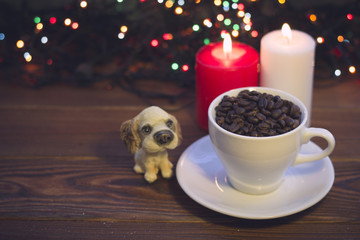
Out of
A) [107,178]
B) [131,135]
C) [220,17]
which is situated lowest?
[107,178]

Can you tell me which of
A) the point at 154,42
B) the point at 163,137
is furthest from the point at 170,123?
the point at 154,42

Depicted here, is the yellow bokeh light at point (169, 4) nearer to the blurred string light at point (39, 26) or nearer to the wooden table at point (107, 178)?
the wooden table at point (107, 178)

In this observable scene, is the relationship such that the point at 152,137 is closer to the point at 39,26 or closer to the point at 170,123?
the point at 170,123

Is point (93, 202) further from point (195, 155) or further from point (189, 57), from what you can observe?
point (189, 57)

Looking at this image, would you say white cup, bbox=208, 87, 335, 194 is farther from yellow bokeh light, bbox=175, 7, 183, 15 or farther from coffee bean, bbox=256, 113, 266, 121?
yellow bokeh light, bbox=175, 7, 183, 15

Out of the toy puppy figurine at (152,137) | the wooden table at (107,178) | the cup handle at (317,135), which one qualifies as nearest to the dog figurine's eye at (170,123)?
the toy puppy figurine at (152,137)

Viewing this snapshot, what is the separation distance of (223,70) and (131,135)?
246 millimetres

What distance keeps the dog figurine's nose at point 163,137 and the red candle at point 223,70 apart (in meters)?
0.21

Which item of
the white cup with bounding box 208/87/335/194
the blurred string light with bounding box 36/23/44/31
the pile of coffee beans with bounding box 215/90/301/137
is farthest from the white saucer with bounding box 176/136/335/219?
the blurred string light with bounding box 36/23/44/31

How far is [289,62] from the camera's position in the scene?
988 millimetres

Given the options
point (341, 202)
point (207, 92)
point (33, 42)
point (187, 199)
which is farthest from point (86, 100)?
point (341, 202)

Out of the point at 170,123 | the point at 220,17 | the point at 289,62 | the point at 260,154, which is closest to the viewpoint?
the point at 260,154

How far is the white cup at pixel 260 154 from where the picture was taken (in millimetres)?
764

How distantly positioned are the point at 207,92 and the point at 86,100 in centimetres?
33
